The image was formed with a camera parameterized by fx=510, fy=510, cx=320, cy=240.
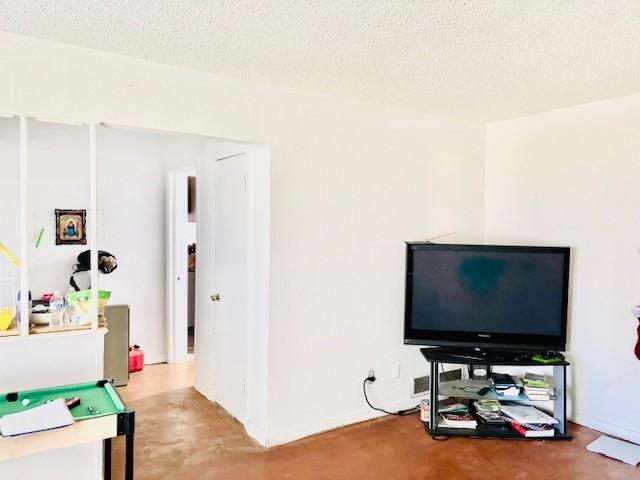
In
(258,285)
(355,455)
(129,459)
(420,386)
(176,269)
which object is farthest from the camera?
(176,269)

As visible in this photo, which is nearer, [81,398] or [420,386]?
[81,398]

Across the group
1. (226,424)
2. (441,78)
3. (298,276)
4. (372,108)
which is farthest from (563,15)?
(226,424)

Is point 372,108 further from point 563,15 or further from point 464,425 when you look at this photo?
point 464,425

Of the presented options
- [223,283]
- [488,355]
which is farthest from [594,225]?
[223,283]

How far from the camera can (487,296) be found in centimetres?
345

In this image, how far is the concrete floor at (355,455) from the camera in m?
2.82

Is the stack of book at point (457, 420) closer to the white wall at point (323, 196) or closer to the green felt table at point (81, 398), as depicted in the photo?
the white wall at point (323, 196)

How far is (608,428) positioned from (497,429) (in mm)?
752

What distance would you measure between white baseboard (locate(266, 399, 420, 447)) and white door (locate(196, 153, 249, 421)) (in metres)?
0.37

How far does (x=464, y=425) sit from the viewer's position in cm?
333

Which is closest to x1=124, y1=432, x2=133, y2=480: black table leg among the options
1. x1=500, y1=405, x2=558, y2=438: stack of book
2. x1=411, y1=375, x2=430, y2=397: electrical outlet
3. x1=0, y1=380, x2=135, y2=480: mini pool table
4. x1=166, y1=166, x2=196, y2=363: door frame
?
x1=0, y1=380, x2=135, y2=480: mini pool table

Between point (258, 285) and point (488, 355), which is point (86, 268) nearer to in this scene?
point (258, 285)

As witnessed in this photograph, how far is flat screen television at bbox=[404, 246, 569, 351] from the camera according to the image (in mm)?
3389

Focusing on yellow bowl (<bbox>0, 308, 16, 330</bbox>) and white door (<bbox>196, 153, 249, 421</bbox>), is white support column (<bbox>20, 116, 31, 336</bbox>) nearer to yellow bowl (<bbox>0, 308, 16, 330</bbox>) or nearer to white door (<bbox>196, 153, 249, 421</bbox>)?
yellow bowl (<bbox>0, 308, 16, 330</bbox>)
